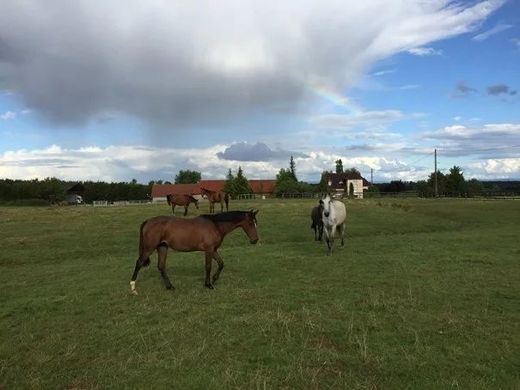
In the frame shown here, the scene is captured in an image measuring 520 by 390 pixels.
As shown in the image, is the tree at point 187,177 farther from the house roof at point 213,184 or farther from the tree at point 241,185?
the tree at point 241,185

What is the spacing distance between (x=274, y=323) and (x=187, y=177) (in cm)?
18172

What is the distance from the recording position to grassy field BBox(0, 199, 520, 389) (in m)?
6.70

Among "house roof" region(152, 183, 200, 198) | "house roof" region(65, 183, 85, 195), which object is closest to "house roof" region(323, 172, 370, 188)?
"house roof" region(152, 183, 200, 198)

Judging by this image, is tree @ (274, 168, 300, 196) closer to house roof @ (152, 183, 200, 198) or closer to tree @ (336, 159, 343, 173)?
house roof @ (152, 183, 200, 198)

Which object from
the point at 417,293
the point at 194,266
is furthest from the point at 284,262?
the point at 417,293

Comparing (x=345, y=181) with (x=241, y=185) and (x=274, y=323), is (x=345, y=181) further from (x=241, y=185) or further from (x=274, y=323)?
(x=274, y=323)

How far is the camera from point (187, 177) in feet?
617

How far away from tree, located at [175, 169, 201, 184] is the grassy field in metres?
169

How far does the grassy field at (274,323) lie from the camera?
6.70 meters

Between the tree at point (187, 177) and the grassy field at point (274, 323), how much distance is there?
16898cm

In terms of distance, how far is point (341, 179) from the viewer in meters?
144

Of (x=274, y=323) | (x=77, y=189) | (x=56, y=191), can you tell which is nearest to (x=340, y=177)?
(x=77, y=189)

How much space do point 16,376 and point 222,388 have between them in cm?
310

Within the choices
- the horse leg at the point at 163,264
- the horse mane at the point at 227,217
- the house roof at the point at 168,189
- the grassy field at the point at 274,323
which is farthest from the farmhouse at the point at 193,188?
the horse leg at the point at 163,264
